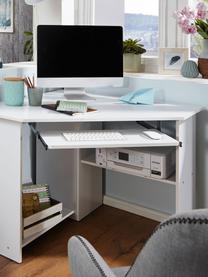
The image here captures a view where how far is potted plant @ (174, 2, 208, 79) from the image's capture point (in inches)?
90.3

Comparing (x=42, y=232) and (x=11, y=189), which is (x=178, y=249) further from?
(x=42, y=232)

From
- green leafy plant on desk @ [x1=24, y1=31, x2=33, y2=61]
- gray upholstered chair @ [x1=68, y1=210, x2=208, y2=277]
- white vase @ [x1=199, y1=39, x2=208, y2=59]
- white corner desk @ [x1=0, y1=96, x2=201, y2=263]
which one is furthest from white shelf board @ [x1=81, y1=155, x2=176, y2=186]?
green leafy plant on desk @ [x1=24, y1=31, x2=33, y2=61]

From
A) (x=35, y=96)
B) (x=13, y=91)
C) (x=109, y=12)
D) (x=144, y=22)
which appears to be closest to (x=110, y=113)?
(x=35, y=96)

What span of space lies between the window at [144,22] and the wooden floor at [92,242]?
115 cm

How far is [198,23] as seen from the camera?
2291mm

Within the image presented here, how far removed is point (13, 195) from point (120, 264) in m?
0.66

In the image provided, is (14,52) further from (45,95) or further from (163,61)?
(163,61)

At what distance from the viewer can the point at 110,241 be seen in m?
2.40

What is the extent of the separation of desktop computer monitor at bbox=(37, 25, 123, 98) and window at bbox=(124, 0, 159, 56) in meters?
0.39

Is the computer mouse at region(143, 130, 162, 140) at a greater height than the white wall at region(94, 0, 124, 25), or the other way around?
the white wall at region(94, 0, 124, 25)

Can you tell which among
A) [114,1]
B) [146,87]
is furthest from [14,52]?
[146,87]

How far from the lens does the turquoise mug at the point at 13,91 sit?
2.27 m

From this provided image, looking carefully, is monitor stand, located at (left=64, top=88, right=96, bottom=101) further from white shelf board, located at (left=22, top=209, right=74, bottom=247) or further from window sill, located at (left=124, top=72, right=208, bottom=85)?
white shelf board, located at (left=22, top=209, right=74, bottom=247)

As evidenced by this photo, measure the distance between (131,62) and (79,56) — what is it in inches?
15.9
